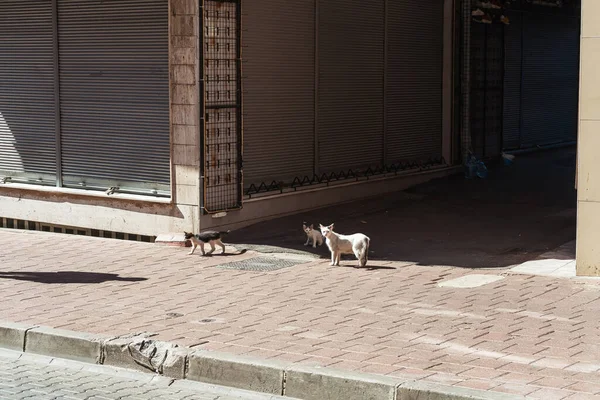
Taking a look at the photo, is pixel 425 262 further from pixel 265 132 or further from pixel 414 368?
pixel 414 368

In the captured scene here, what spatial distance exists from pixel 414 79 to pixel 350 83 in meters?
2.29

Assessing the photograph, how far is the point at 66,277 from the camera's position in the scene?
1219 cm

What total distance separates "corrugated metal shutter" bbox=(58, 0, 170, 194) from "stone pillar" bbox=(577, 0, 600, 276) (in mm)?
5759

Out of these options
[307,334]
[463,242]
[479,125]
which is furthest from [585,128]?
[479,125]

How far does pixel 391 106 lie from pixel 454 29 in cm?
270

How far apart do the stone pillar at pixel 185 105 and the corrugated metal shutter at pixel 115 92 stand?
219 mm

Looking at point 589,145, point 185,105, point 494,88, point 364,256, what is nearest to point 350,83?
point 185,105

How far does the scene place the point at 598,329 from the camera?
9352 mm

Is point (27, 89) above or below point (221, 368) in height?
above

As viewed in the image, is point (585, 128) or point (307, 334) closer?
point (307, 334)

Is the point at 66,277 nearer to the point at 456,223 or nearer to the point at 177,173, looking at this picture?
the point at 177,173

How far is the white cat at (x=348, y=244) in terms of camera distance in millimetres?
12469

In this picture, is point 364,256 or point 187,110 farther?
point 187,110

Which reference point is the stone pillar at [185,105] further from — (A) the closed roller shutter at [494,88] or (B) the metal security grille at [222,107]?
(A) the closed roller shutter at [494,88]
